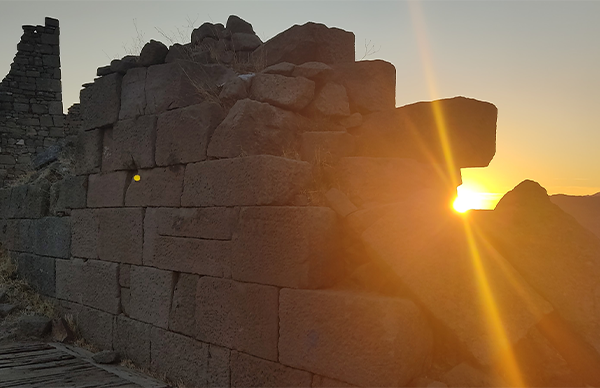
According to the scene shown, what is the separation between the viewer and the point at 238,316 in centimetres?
447

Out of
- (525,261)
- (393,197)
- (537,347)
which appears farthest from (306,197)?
(537,347)

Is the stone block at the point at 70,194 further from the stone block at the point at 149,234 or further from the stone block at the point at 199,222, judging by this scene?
the stone block at the point at 199,222

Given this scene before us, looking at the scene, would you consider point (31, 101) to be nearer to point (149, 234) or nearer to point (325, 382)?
point (149, 234)

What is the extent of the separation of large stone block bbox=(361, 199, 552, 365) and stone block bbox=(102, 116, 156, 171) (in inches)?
117

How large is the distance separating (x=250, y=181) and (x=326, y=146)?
2.64 ft

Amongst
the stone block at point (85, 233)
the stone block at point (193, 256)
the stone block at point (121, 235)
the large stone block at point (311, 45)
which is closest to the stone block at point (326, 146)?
the stone block at point (193, 256)

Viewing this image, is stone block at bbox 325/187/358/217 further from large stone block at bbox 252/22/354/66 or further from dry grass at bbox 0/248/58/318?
dry grass at bbox 0/248/58/318

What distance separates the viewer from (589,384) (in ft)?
10.6

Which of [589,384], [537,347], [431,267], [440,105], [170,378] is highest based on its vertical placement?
[440,105]

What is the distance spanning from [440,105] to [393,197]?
3.58 feet

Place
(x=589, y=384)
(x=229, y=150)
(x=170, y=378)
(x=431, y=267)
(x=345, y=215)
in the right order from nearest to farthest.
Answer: (x=589, y=384) → (x=431, y=267) → (x=345, y=215) → (x=229, y=150) → (x=170, y=378)

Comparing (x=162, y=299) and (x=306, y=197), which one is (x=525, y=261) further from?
(x=162, y=299)

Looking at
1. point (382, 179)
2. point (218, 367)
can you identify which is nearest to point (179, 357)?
point (218, 367)

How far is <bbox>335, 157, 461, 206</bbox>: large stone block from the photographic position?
4340 mm
